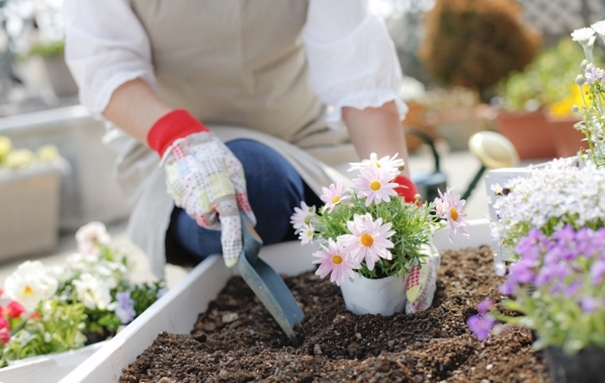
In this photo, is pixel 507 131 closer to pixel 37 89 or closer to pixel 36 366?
pixel 37 89

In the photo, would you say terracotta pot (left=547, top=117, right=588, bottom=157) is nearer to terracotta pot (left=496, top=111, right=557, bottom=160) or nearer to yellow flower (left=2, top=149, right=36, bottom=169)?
terracotta pot (left=496, top=111, right=557, bottom=160)

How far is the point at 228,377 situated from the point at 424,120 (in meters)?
5.80

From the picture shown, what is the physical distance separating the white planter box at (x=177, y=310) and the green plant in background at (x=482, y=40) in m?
5.91

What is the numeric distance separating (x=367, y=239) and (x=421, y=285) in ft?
0.65

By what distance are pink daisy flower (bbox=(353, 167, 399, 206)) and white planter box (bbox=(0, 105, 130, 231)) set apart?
11.1 ft

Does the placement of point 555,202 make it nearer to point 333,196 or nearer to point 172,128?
point 333,196

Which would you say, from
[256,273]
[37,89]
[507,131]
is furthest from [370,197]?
[37,89]

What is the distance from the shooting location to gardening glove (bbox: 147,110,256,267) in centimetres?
141

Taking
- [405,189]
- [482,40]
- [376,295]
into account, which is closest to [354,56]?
[405,189]

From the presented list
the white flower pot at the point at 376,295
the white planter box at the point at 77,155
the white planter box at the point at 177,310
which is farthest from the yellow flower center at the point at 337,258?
the white planter box at the point at 77,155

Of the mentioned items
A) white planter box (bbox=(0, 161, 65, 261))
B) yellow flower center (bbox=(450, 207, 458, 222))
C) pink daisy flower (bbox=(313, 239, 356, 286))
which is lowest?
white planter box (bbox=(0, 161, 65, 261))

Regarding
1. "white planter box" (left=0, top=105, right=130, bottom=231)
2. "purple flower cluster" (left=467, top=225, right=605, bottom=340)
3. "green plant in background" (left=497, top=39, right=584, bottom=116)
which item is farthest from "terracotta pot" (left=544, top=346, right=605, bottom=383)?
"white planter box" (left=0, top=105, right=130, bottom=231)

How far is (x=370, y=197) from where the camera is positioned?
117 cm

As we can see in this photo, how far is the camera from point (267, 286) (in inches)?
54.6
